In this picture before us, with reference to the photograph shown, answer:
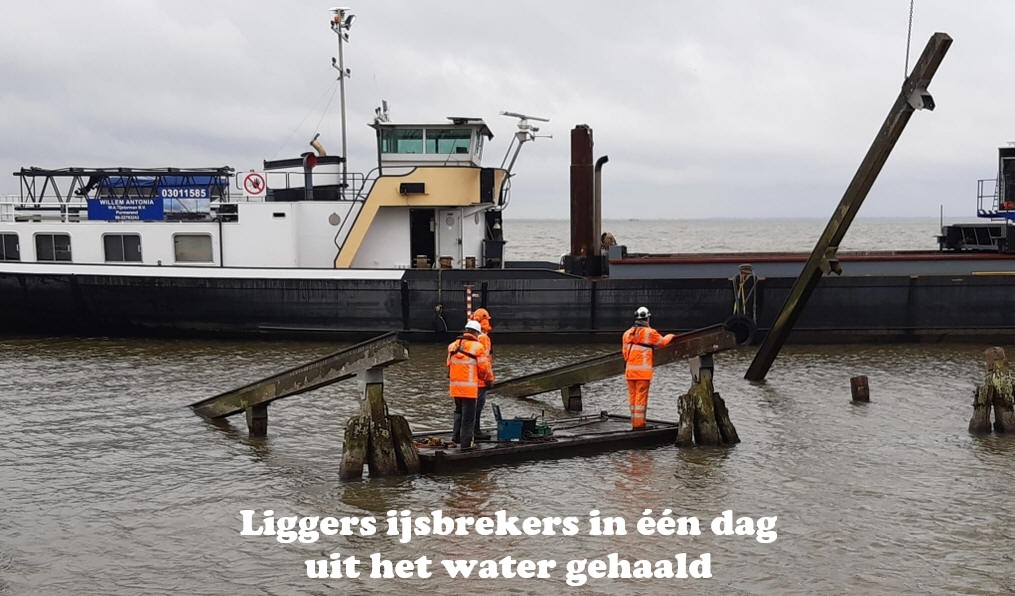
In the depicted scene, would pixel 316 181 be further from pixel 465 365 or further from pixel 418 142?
pixel 465 365

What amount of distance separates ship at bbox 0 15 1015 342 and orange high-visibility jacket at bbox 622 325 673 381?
10280 millimetres

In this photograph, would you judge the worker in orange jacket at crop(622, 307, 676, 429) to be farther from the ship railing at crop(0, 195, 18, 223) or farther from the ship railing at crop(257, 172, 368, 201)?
the ship railing at crop(0, 195, 18, 223)

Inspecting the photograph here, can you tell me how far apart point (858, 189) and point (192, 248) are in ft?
54.1

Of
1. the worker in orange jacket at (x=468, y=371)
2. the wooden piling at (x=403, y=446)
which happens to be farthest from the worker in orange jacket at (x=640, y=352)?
the wooden piling at (x=403, y=446)

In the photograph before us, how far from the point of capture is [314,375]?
1177 cm

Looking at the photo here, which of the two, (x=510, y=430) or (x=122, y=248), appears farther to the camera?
(x=122, y=248)

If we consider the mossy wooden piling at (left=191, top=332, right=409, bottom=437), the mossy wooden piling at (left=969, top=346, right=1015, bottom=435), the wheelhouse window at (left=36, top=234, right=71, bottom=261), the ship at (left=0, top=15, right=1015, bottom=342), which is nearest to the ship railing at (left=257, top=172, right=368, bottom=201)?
the ship at (left=0, top=15, right=1015, bottom=342)

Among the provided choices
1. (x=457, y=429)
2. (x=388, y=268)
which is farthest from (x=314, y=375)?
(x=388, y=268)

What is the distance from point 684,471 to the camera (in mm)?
11438

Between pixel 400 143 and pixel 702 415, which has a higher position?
pixel 400 143

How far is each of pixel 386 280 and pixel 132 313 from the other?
672cm

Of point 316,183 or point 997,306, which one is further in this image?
point 316,183

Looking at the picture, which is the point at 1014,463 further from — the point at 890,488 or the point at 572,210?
the point at 572,210

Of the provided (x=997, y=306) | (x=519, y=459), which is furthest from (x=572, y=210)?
(x=519, y=459)
